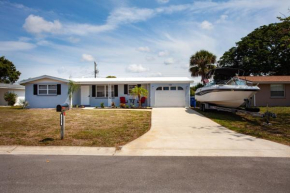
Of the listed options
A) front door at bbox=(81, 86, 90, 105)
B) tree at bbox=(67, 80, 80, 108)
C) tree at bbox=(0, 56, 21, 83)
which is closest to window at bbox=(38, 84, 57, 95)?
tree at bbox=(67, 80, 80, 108)

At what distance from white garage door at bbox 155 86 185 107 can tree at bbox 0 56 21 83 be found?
124 ft

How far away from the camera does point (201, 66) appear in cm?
2948

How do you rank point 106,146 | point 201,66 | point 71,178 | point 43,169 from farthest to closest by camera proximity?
point 201,66
point 106,146
point 43,169
point 71,178

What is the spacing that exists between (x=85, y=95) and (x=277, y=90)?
64.2ft

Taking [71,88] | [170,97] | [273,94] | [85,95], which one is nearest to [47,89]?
[71,88]

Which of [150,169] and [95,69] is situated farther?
[95,69]

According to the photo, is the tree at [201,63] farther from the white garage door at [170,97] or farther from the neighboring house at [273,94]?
the white garage door at [170,97]

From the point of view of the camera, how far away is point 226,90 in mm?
12734

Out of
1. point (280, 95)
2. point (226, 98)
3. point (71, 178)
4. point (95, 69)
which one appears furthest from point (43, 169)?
point (95, 69)

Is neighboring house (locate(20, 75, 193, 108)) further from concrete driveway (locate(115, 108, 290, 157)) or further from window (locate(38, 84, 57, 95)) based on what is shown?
Result: concrete driveway (locate(115, 108, 290, 157))

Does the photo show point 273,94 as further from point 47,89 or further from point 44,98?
point 44,98

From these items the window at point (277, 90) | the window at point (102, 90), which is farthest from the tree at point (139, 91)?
the window at point (277, 90)

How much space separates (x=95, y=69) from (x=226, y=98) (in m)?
30.6

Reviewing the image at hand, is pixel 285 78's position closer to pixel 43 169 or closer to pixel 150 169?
pixel 150 169
